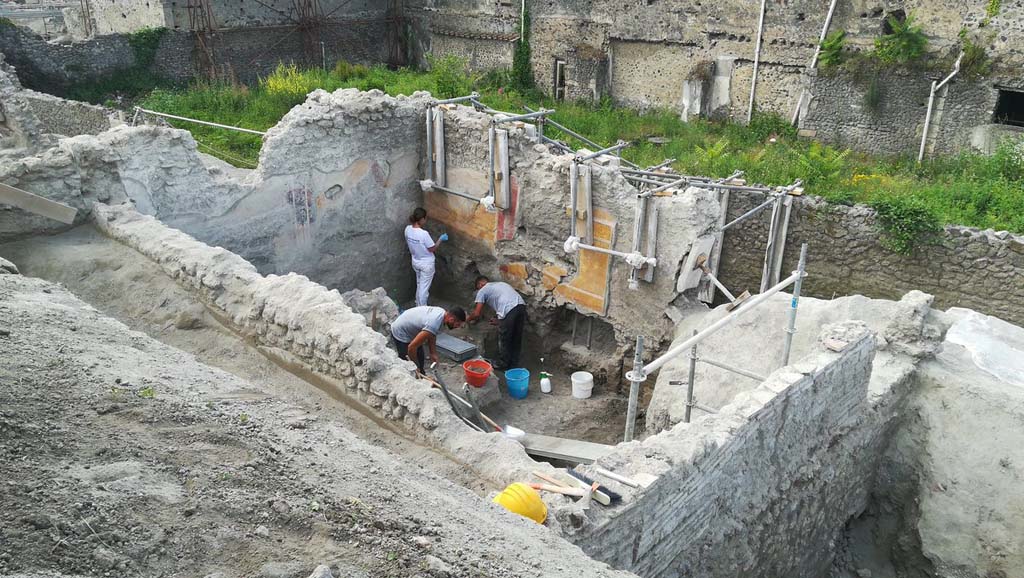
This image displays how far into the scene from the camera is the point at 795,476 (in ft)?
18.7

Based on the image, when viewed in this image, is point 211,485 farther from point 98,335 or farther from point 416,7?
point 416,7

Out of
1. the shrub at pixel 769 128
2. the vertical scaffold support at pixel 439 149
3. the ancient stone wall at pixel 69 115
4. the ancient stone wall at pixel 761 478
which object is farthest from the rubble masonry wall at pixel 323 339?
the shrub at pixel 769 128

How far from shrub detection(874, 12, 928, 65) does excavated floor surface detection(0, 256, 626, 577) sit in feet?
45.5

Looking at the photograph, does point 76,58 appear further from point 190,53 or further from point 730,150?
point 730,150

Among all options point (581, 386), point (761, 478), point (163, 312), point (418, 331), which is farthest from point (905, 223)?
point (163, 312)

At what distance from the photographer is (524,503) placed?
3.96 m

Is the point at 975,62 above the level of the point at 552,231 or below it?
above

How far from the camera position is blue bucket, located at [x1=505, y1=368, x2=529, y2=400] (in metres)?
9.13

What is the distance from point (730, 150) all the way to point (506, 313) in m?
8.28

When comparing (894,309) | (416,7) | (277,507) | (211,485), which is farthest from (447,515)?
(416,7)

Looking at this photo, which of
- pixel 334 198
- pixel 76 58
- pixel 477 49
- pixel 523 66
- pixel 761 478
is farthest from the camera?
pixel 477 49

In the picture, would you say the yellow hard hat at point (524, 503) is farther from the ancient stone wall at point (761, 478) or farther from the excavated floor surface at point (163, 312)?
the excavated floor surface at point (163, 312)

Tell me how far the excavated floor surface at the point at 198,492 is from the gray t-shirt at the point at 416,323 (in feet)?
11.8

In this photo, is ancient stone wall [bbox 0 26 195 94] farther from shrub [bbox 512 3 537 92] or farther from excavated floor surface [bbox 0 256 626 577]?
excavated floor surface [bbox 0 256 626 577]
